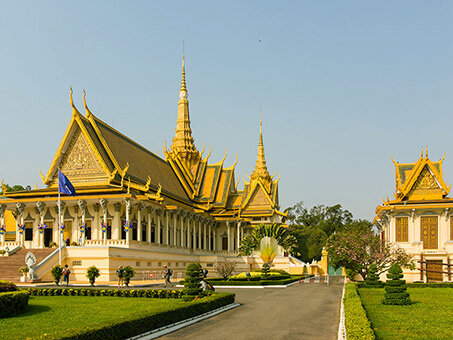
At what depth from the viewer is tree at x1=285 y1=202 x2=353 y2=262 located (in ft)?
247

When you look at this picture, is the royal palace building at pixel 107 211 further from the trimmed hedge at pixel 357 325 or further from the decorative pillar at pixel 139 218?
the trimmed hedge at pixel 357 325

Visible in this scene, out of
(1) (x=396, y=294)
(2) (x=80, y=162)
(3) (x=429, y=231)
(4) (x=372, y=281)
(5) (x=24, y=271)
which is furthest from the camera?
(3) (x=429, y=231)

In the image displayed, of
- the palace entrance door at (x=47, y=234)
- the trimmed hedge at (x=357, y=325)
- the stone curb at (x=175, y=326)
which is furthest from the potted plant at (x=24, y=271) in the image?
the trimmed hedge at (x=357, y=325)

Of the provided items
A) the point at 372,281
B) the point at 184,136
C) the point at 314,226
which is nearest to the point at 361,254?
the point at 372,281

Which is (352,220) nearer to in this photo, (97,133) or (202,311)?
(97,133)

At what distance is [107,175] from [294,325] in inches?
973

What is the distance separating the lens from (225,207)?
58.4m

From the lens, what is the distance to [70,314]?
1428 centimetres

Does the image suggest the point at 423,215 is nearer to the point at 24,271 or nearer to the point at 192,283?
the point at 192,283

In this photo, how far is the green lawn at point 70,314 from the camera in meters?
10.9

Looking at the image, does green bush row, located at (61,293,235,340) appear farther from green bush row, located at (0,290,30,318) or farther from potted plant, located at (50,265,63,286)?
potted plant, located at (50,265,63,286)

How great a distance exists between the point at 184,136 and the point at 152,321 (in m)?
49.7

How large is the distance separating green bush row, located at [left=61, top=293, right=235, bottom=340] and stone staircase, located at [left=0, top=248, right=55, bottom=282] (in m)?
14.5

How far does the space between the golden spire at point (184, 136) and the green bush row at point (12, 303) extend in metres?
45.7
